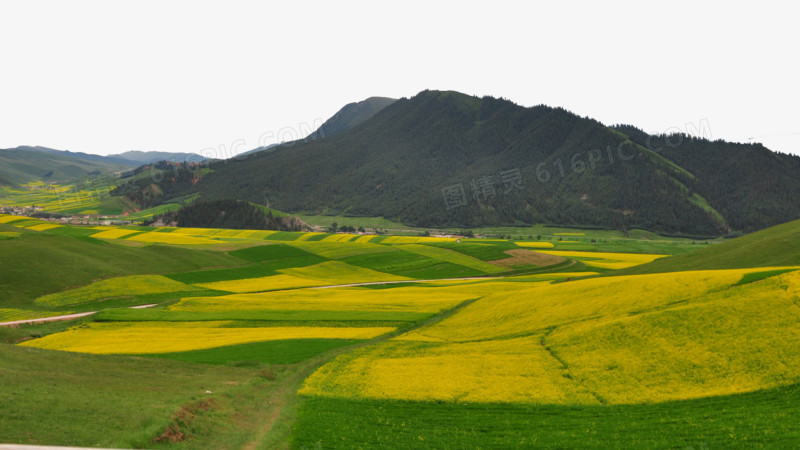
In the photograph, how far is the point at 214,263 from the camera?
11262 cm

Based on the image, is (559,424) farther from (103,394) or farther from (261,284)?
(261,284)

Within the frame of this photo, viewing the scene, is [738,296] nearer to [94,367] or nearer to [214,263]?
[94,367]

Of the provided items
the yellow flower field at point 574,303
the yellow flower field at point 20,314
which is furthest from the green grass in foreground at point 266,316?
the yellow flower field at point 20,314

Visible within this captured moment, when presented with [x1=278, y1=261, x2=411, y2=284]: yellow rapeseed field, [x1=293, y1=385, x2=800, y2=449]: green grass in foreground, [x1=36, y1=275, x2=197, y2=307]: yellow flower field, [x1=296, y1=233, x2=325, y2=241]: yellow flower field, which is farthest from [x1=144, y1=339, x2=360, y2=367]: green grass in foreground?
[x1=296, y1=233, x2=325, y2=241]: yellow flower field

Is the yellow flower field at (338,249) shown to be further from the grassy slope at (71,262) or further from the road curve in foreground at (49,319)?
the road curve in foreground at (49,319)

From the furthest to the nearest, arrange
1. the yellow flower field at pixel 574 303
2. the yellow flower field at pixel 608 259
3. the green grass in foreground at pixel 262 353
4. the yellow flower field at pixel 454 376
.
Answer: the yellow flower field at pixel 608 259 < the yellow flower field at pixel 574 303 < the green grass in foreground at pixel 262 353 < the yellow flower field at pixel 454 376

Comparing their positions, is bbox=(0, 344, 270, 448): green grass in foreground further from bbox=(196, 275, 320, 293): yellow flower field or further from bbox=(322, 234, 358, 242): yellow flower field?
bbox=(322, 234, 358, 242): yellow flower field

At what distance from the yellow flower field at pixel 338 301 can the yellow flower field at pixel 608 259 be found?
55.6m

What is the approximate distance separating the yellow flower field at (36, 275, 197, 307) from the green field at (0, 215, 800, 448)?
527mm

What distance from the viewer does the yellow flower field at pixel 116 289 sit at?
7169cm

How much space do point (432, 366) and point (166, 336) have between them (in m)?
29.8

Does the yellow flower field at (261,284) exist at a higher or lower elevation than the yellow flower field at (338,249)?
lower

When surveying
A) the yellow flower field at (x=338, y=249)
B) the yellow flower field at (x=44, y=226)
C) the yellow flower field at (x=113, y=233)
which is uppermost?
the yellow flower field at (x=44, y=226)

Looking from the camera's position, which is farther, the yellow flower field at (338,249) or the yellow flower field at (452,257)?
the yellow flower field at (338,249)
